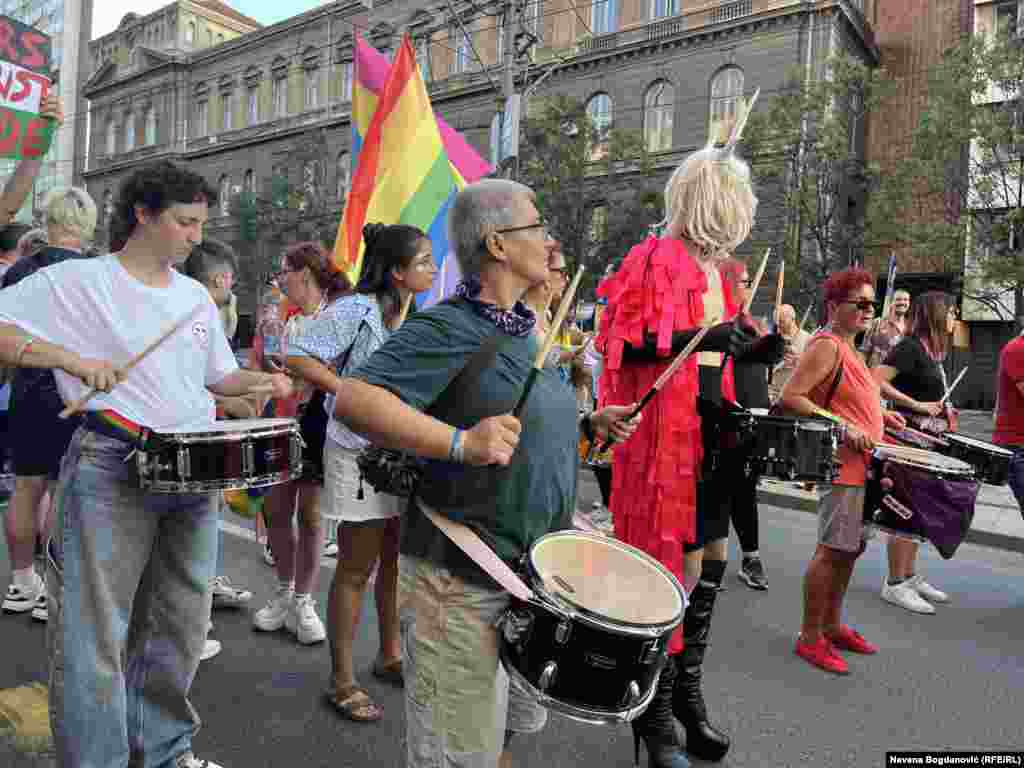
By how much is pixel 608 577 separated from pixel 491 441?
55 centimetres

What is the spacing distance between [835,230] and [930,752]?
2001cm

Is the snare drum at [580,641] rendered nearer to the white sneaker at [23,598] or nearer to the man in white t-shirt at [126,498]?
the man in white t-shirt at [126,498]

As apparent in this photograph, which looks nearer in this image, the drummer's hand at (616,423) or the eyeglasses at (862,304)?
the drummer's hand at (616,423)

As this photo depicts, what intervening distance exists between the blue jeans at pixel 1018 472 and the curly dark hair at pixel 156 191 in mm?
4790

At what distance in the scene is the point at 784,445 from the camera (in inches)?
126

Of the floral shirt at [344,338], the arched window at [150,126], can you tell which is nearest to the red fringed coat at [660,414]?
the floral shirt at [344,338]

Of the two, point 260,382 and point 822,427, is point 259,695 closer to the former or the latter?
point 260,382

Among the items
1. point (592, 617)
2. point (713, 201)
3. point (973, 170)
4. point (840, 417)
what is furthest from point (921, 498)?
point (973, 170)

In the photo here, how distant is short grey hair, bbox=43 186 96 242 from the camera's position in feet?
13.4

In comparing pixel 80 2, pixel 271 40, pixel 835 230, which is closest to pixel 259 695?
pixel 835 230

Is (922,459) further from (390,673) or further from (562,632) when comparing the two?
(562,632)

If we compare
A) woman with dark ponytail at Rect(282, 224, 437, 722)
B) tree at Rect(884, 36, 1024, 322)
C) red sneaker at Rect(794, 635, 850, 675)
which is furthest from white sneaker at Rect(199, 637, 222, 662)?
tree at Rect(884, 36, 1024, 322)

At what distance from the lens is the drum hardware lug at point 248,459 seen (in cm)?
270

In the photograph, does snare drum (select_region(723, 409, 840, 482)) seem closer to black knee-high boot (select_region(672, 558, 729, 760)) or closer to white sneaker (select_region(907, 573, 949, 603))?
black knee-high boot (select_region(672, 558, 729, 760))
